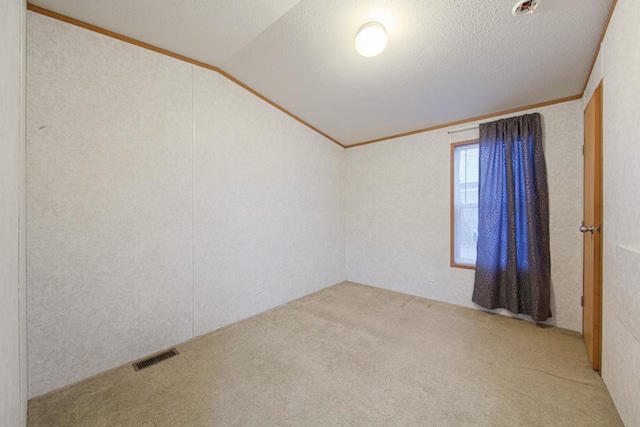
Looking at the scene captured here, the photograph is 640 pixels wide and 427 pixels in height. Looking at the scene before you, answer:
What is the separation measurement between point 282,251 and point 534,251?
276cm

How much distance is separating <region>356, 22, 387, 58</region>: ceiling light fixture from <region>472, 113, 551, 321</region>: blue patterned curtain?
1809mm

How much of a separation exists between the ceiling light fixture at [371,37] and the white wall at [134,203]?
1468 millimetres

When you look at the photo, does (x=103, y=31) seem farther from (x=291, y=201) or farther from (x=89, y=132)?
(x=291, y=201)

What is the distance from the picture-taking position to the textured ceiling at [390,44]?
165 cm

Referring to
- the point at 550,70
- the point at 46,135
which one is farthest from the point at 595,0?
the point at 46,135

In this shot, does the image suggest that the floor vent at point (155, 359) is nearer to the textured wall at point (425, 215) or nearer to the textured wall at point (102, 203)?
the textured wall at point (102, 203)

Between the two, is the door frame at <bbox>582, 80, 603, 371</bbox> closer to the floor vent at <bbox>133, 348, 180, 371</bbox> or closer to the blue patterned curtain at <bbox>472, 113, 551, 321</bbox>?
the blue patterned curtain at <bbox>472, 113, 551, 321</bbox>

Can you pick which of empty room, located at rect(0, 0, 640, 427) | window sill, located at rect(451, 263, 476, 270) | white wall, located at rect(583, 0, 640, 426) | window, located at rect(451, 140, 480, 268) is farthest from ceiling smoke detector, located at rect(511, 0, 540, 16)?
window sill, located at rect(451, 263, 476, 270)

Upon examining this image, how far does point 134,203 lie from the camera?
195 centimetres

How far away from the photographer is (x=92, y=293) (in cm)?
175

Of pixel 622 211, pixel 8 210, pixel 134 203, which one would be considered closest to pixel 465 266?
pixel 622 211

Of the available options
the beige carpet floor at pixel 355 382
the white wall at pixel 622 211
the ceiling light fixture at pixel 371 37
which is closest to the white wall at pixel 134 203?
the beige carpet floor at pixel 355 382

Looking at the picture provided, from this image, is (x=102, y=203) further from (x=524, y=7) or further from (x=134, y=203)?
(x=524, y=7)

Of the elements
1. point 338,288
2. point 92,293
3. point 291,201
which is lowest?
point 338,288
